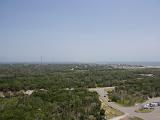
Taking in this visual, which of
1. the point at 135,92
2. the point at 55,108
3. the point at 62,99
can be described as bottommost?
the point at 135,92

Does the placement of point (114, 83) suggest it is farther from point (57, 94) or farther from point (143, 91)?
point (57, 94)

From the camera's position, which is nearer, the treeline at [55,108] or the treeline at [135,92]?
the treeline at [55,108]

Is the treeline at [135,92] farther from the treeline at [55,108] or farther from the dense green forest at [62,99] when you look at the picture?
the treeline at [55,108]

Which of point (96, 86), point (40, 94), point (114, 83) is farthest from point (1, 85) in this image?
point (114, 83)

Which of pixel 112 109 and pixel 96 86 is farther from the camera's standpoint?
pixel 96 86

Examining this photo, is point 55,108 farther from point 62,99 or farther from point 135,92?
point 135,92

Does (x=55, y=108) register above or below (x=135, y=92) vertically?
above

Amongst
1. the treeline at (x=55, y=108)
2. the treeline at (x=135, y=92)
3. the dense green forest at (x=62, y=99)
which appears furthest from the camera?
the treeline at (x=135, y=92)

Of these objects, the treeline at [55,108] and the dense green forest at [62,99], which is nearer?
the treeline at [55,108]

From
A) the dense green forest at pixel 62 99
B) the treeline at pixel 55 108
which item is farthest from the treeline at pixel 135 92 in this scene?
the treeline at pixel 55 108

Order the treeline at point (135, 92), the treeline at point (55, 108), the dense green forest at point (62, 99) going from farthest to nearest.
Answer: the treeline at point (135, 92), the dense green forest at point (62, 99), the treeline at point (55, 108)

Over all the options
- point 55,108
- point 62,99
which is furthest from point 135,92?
point 55,108
